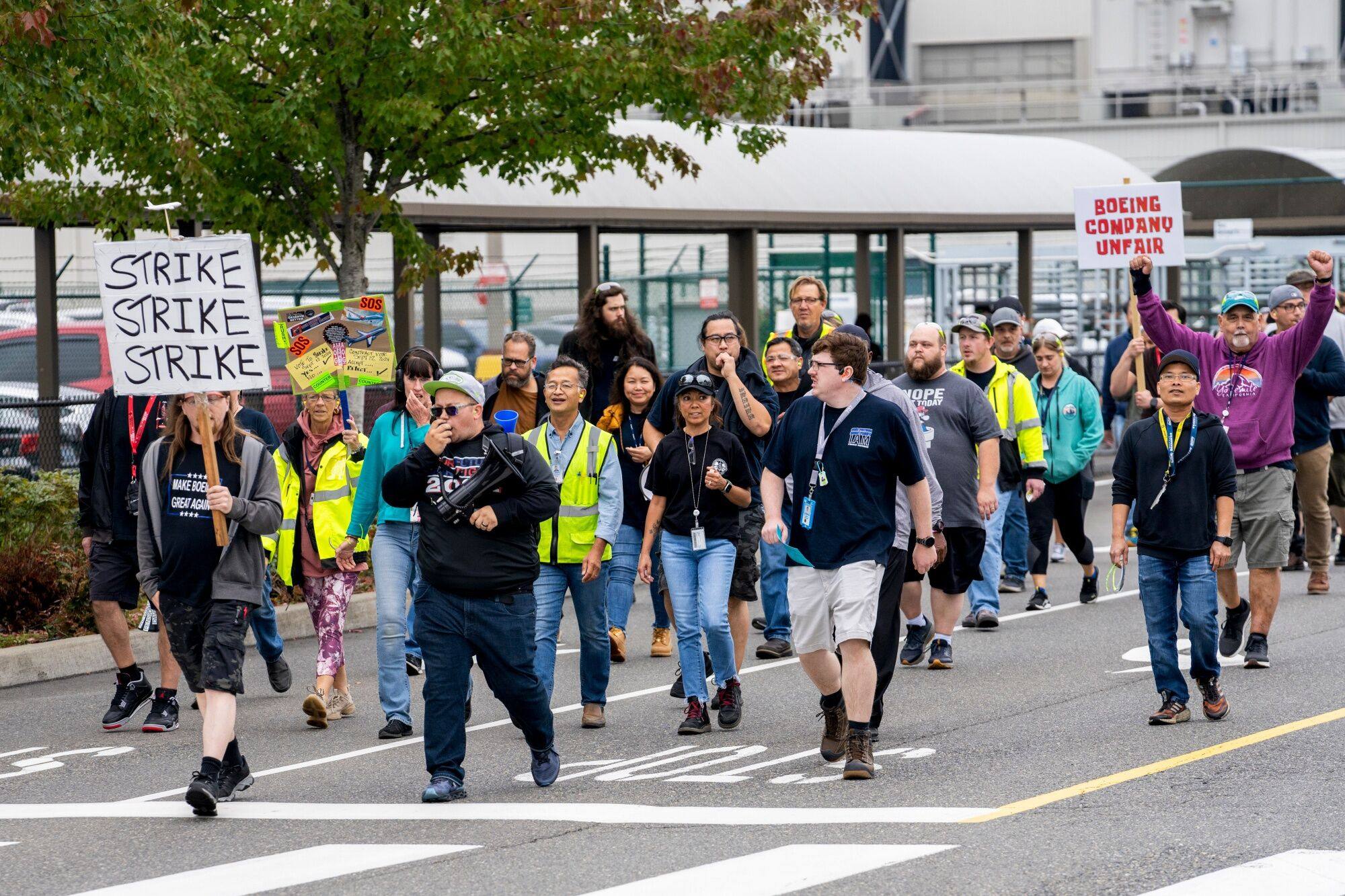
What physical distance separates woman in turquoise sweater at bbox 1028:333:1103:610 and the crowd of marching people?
1.44 ft

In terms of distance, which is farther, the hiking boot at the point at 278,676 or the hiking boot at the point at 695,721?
the hiking boot at the point at 278,676

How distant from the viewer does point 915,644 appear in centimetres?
1047

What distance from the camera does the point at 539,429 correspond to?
9023 millimetres

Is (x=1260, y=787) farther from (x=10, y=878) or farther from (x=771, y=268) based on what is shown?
(x=771, y=268)

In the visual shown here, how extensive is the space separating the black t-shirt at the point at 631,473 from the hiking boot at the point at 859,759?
237 centimetres

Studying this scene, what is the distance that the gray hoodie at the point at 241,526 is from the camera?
757 cm

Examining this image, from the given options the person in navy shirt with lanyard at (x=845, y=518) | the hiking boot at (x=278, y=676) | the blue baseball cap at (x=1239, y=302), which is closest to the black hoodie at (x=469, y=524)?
the person in navy shirt with lanyard at (x=845, y=518)

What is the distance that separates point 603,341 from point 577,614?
281 centimetres

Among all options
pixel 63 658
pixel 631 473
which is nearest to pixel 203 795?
pixel 631 473

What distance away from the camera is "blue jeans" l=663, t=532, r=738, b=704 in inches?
345

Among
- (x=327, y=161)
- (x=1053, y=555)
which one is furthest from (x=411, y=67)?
(x=1053, y=555)

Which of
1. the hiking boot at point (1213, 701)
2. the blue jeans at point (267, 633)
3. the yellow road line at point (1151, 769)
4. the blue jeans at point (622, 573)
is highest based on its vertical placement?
the blue jeans at point (622, 573)

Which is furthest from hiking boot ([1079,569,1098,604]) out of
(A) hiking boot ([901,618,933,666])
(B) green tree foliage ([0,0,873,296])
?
(B) green tree foliage ([0,0,873,296])

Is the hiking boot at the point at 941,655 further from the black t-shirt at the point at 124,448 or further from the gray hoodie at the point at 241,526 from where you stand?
the black t-shirt at the point at 124,448
